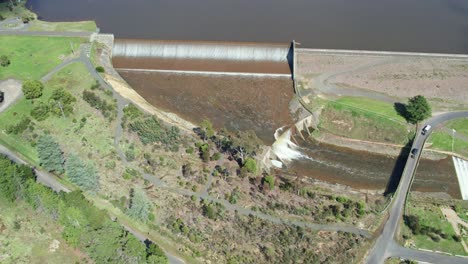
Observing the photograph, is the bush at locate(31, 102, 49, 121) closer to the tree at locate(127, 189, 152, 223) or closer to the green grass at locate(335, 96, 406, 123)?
the tree at locate(127, 189, 152, 223)

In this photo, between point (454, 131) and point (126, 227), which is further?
point (454, 131)

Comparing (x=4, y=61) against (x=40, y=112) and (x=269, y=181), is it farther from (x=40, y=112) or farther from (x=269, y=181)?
(x=269, y=181)

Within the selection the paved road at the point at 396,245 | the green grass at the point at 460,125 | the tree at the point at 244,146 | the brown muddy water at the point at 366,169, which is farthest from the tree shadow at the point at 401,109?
the tree at the point at 244,146

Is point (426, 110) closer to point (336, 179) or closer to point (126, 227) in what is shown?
point (336, 179)

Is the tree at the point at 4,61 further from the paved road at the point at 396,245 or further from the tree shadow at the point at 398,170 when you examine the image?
the paved road at the point at 396,245

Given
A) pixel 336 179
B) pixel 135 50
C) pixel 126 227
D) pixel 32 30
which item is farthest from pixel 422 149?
pixel 32 30

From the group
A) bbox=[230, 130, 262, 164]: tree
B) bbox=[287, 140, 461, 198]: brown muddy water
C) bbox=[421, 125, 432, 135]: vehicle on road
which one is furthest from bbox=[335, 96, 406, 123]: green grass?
bbox=[230, 130, 262, 164]: tree

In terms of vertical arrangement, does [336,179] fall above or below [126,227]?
above
